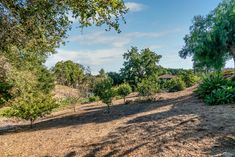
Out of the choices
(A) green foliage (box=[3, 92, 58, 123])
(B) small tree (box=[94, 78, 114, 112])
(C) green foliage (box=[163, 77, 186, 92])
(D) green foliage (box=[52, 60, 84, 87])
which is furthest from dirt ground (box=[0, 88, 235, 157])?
(D) green foliage (box=[52, 60, 84, 87])

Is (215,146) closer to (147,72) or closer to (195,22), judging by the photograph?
(195,22)

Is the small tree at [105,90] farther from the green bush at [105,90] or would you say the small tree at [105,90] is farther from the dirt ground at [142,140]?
the dirt ground at [142,140]

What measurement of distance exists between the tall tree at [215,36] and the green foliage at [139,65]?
17.9 metres

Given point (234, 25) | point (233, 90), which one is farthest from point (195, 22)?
point (233, 90)

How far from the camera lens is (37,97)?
15.0 metres

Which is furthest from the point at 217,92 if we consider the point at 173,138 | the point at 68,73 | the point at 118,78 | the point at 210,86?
the point at 68,73

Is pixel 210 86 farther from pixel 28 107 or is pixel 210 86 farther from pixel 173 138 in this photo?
pixel 28 107

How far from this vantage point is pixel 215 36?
21.3m

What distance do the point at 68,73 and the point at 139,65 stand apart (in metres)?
25.9

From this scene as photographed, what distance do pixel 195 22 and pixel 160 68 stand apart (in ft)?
67.2

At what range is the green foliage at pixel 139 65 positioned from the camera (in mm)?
41719

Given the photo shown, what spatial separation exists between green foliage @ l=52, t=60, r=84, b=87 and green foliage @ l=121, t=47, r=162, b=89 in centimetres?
1910

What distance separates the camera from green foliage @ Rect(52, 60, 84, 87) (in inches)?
2384

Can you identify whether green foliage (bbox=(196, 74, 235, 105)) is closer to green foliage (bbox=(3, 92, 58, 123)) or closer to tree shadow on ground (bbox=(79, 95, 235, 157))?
tree shadow on ground (bbox=(79, 95, 235, 157))
